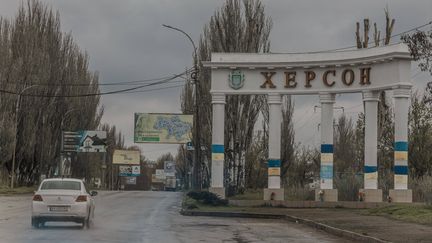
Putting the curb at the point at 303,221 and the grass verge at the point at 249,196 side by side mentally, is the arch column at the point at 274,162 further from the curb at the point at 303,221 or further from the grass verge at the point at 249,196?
the curb at the point at 303,221

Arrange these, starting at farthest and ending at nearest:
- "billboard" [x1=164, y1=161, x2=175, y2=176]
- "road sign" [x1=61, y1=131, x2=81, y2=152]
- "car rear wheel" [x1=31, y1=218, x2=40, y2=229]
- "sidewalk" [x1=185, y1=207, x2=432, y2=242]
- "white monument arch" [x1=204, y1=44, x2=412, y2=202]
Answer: "billboard" [x1=164, y1=161, x2=175, y2=176]
"road sign" [x1=61, y1=131, x2=81, y2=152]
"white monument arch" [x1=204, y1=44, x2=412, y2=202]
"car rear wheel" [x1=31, y1=218, x2=40, y2=229]
"sidewalk" [x1=185, y1=207, x2=432, y2=242]

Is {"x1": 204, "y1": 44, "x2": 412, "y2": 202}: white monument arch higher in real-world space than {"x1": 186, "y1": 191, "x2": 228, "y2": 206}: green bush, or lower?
higher

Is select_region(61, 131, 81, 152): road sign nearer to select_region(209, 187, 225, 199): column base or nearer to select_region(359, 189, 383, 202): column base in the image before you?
select_region(209, 187, 225, 199): column base

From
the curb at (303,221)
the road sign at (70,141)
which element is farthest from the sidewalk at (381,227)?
the road sign at (70,141)

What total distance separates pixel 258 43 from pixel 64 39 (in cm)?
3441

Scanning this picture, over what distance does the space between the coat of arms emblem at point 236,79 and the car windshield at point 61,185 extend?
1751 centimetres

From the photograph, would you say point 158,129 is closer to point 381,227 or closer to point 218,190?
point 218,190

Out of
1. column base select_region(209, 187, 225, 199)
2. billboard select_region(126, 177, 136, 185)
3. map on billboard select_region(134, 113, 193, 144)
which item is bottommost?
billboard select_region(126, 177, 136, 185)

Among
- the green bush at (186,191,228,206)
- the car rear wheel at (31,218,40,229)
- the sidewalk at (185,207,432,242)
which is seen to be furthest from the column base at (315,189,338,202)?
the car rear wheel at (31,218,40,229)

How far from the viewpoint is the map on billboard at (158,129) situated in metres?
72.0

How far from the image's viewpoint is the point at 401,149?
112 ft

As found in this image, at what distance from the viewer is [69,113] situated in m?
79.8

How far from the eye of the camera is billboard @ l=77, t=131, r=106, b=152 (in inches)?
3239

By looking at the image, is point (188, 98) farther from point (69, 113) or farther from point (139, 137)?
point (69, 113)
